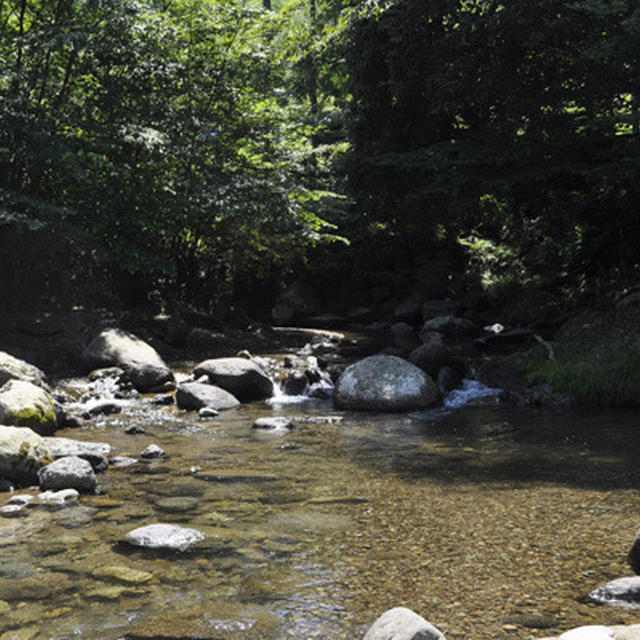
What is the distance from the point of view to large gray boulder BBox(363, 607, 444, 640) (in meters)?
3.11

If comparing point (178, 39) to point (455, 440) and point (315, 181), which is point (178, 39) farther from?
point (455, 440)

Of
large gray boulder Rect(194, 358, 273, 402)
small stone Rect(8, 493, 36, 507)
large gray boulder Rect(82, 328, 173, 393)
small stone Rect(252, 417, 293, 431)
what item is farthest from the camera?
large gray boulder Rect(82, 328, 173, 393)

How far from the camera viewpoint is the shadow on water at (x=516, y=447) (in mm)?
6719

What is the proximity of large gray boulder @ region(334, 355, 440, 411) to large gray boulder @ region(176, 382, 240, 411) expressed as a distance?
1740 mm

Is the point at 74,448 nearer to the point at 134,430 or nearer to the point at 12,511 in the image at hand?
the point at 134,430

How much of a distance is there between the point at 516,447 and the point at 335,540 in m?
3.67

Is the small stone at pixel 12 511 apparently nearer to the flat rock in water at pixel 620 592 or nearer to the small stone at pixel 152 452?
the small stone at pixel 152 452

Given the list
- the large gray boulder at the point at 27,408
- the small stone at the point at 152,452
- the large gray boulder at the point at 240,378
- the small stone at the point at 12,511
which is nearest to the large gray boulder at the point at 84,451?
the small stone at the point at 152,452

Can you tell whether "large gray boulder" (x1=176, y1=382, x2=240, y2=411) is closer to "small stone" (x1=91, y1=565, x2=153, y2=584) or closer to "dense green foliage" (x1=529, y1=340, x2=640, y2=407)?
"dense green foliage" (x1=529, y1=340, x2=640, y2=407)

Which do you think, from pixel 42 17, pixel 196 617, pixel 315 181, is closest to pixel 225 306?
pixel 315 181

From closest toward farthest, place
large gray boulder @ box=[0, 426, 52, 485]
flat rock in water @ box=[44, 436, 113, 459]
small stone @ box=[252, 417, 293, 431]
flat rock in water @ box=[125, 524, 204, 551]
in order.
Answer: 1. flat rock in water @ box=[125, 524, 204, 551]
2. large gray boulder @ box=[0, 426, 52, 485]
3. flat rock in water @ box=[44, 436, 113, 459]
4. small stone @ box=[252, 417, 293, 431]

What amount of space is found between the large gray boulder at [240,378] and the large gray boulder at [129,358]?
3.17ft

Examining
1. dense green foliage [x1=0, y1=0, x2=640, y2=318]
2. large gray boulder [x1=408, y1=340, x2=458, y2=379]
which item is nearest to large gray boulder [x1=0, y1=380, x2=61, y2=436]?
dense green foliage [x1=0, y1=0, x2=640, y2=318]

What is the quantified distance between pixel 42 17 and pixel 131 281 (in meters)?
6.43
